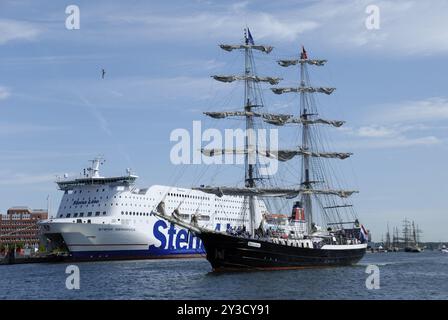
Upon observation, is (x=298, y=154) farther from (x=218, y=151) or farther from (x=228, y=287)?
(x=228, y=287)

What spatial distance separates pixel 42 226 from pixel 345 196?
43293 mm

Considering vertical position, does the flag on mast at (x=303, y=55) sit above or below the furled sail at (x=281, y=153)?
above

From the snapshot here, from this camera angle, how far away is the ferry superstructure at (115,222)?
83000 mm

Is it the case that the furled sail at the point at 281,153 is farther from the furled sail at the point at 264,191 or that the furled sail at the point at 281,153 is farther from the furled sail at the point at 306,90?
the furled sail at the point at 306,90

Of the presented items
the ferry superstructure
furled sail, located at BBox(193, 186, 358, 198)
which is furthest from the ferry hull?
furled sail, located at BBox(193, 186, 358, 198)

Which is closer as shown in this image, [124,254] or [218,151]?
[218,151]

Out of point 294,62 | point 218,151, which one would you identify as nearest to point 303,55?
point 294,62

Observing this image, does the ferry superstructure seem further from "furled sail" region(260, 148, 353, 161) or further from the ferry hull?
"furled sail" region(260, 148, 353, 161)

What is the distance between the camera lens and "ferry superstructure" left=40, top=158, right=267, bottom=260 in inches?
3268

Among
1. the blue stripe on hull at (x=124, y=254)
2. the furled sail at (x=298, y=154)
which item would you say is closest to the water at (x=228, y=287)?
the furled sail at (x=298, y=154)

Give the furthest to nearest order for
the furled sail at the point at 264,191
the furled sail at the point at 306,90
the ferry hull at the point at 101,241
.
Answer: the ferry hull at the point at 101,241, the furled sail at the point at 306,90, the furled sail at the point at 264,191

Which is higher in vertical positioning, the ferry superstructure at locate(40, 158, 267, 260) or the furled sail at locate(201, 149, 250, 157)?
the furled sail at locate(201, 149, 250, 157)

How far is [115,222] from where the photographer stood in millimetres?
85062

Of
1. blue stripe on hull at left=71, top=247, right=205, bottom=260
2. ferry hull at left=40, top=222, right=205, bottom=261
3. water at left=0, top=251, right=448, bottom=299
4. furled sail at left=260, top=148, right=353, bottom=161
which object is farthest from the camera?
ferry hull at left=40, top=222, right=205, bottom=261
